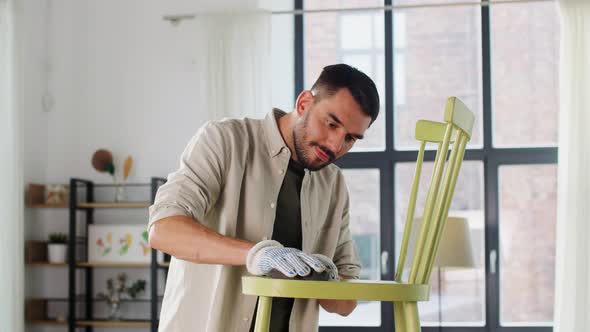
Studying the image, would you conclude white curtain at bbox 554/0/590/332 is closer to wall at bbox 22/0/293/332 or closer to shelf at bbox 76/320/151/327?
wall at bbox 22/0/293/332

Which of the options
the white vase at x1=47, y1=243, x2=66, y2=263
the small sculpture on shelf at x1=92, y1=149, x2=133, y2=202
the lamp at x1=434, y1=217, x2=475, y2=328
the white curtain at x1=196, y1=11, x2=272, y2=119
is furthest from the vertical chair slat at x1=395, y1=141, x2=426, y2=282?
the white vase at x1=47, y1=243, x2=66, y2=263

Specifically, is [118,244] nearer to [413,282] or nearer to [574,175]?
[574,175]

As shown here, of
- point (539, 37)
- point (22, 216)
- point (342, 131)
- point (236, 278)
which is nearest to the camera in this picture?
point (342, 131)

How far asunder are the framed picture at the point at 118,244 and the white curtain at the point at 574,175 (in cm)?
259

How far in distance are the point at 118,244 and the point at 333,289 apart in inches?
173

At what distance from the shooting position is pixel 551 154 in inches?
220

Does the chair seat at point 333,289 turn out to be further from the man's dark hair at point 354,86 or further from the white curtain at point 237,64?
the white curtain at point 237,64

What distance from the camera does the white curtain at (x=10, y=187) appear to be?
5.34 meters

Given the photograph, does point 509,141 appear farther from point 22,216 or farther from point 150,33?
point 22,216

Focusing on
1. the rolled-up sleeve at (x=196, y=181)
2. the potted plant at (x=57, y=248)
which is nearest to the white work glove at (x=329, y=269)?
the rolled-up sleeve at (x=196, y=181)

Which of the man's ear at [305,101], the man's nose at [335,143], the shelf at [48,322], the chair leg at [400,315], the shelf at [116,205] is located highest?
the man's ear at [305,101]

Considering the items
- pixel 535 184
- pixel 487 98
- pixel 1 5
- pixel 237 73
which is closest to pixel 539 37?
pixel 487 98

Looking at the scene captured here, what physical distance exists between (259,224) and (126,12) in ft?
14.1

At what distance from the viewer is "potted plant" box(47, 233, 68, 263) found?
5.66m
